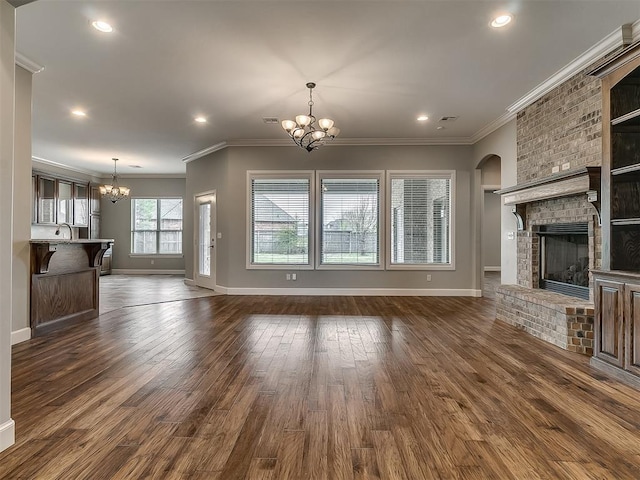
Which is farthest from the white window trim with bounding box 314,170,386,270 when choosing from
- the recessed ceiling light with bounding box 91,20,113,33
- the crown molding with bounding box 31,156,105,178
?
the crown molding with bounding box 31,156,105,178

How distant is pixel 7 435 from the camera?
178 cm

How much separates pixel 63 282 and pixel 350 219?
4628mm

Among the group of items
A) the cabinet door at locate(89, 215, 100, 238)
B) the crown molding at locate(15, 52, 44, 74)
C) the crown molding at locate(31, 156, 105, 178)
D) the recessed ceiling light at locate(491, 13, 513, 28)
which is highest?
the crown molding at locate(31, 156, 105, 178)

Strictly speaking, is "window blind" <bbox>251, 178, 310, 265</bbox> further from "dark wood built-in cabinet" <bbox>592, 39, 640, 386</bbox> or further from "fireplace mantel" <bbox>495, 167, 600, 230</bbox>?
"dark wood built-in cabinet" <bbox>592, 39, 640, 386</bbox>

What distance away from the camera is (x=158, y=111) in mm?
5176

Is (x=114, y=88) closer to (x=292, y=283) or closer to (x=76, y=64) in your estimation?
(x=76, y=64)

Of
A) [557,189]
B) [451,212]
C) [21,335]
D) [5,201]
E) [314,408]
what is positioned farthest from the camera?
[451,212]

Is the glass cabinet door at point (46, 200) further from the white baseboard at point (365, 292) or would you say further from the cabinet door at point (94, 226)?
the white baseboard at point (365, 292)

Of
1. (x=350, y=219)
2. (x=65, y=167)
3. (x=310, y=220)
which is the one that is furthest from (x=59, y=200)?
(x=350, y=219)

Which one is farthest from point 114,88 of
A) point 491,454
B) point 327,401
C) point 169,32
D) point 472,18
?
point 491,454

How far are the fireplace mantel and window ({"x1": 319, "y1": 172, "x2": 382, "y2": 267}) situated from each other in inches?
95.9

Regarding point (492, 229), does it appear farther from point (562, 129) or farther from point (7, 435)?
point (7, 435)

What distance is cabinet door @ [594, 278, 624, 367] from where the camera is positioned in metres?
2.72

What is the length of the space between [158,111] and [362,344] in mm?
4500
